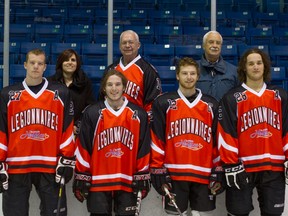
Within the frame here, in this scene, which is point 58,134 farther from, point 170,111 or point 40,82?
point 170,111

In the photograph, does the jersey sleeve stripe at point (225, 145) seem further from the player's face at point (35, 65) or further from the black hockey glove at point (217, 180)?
the player's face at point (35, 65)

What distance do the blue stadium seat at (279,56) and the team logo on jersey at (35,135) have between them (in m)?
4.30

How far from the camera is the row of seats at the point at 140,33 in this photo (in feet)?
22.5

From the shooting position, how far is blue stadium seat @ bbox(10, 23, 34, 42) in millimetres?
6812

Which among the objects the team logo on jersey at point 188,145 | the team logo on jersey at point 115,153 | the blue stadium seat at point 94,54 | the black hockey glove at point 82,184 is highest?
the blue stadium seat at point 94,54

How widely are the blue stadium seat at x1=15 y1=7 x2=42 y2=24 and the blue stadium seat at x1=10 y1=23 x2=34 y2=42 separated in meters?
0.32

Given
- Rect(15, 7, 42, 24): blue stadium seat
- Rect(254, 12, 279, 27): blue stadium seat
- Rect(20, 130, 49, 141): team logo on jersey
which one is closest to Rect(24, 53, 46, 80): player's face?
Rect(20, 130, 49, 141): team logo on jersey

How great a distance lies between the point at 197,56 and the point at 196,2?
2.32 metres

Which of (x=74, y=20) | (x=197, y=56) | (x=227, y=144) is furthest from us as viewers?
(x=74, y=20)

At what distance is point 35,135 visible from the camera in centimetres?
307

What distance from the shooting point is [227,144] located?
3037 millimetres

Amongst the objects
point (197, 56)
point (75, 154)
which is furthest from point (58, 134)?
point (197, 56)

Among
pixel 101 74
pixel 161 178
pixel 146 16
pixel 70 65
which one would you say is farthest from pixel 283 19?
pixel 161 178

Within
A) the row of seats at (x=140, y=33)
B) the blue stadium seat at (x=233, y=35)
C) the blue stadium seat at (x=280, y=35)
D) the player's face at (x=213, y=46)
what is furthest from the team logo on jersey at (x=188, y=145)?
the blue stadium seat at (x=280, y=35)
